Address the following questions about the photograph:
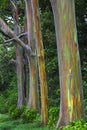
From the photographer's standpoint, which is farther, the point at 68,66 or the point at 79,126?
the point at 68,66

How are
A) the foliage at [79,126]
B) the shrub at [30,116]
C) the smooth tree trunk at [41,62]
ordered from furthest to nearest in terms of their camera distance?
the shrub at [30,116] → the smooth tree trunk at [41,62] → the foliage at [79,126]

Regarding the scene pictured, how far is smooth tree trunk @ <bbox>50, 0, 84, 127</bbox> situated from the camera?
367 inches

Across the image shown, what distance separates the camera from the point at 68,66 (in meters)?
9.37

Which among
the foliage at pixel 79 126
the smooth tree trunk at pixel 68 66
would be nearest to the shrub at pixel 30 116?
the smooth tree trunk at pixel 68 66

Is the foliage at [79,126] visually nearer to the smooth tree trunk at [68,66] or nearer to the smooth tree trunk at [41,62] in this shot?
the smooth tree trunk at [68,66]

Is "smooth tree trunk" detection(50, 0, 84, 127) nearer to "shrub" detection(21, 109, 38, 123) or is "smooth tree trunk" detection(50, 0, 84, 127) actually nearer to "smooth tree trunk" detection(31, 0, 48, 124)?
"smooth tree trunk" detection(31, 0, 48, 124)

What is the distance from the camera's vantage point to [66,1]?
9469mm

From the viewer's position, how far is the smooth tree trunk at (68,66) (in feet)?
30.6

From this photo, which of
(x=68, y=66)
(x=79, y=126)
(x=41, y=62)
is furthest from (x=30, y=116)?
(x=79, y=126)

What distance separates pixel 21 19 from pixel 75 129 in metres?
17.7

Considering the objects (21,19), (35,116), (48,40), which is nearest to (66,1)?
(35,116)

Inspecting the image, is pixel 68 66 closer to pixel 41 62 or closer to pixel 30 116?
pixel 41 62

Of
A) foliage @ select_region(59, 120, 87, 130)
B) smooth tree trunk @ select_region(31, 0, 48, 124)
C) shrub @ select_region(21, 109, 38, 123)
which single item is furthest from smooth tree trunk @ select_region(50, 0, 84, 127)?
shrub @ select_region(21, 109, 38, 123)

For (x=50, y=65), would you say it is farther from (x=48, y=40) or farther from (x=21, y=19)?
(x=21, y=19)
